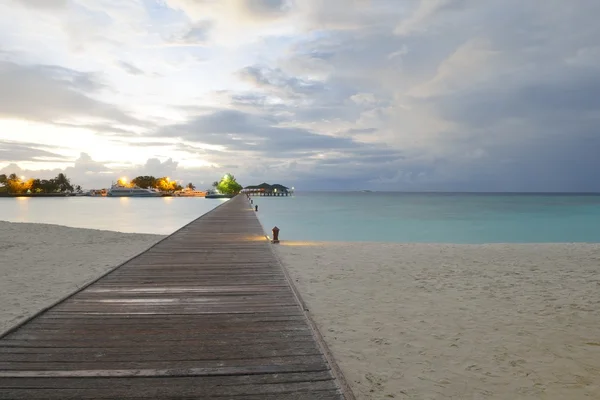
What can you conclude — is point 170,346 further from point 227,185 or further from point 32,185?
point 32,185

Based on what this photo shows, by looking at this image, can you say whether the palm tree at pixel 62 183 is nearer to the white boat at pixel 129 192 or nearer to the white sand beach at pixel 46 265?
the white boat at pixel 129 192

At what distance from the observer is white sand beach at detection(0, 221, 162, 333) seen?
7490 mm

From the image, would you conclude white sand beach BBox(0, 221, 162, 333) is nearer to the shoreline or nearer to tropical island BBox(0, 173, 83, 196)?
the shoreline

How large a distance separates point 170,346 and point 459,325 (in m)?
4.81

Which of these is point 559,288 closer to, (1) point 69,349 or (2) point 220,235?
(1) point 69,349

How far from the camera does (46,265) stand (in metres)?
12.0

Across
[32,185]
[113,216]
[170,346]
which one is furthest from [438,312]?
[32,185]

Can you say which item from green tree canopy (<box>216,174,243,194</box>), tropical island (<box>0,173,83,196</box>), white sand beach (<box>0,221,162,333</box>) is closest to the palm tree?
tropical island (<box>0,173,83,196</box>)

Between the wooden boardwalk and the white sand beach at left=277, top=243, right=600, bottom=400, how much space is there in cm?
88

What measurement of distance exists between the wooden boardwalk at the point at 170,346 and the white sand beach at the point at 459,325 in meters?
0.88

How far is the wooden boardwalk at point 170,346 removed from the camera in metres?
3.49

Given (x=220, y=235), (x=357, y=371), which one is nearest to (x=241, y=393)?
(x=357, y=371)

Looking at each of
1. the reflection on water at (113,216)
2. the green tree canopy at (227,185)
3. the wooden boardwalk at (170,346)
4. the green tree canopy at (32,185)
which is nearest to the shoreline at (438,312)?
the wooden boardwalk at (170,346)

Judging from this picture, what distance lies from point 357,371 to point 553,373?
2.55 metres
